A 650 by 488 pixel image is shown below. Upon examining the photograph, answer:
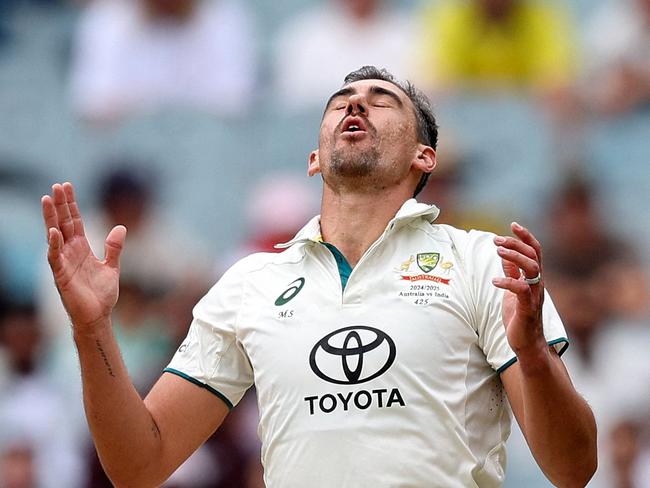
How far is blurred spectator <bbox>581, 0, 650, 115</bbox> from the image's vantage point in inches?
396

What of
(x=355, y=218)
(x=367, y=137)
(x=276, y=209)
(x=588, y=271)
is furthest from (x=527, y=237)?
(x=276, y=209)

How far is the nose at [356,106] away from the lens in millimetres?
5074

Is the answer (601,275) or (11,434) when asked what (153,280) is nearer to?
(11,434)

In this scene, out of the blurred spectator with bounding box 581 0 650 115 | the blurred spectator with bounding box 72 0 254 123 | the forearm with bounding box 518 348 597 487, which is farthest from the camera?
the blurred spectator with bounding box 72 0 254 123

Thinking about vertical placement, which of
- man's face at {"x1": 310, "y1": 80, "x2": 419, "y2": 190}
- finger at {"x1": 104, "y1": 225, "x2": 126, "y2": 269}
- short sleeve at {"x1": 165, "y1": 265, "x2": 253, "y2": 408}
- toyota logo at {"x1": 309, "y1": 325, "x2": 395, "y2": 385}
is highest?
man's face at {"x1": 310, "y1": 80, "x2": 419, "y2": 190}

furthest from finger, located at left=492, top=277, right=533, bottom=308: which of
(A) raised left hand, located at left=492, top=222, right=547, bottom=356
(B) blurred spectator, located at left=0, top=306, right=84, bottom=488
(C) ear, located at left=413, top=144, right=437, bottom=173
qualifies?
(B) blurred spectator, located at left=0, top=306, right=84, bottom=488

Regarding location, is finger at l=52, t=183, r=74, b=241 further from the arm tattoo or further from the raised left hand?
the raised left hand

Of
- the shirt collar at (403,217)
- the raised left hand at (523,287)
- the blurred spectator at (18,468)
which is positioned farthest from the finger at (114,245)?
the blurred spectator at (18,468)

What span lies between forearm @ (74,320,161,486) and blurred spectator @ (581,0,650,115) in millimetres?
6343

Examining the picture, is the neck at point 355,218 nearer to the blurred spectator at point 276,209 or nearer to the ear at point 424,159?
the ear at point 424,159

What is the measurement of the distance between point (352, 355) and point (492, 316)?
20.9 inches

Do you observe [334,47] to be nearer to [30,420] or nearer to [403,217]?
[30,420]

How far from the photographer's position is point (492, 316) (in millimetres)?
4543

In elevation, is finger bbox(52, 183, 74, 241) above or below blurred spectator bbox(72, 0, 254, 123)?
above
